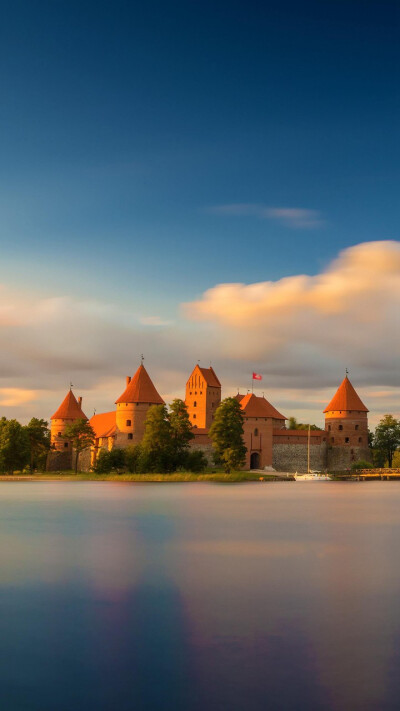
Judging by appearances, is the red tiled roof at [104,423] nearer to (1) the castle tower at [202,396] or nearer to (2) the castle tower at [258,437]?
(1) the castle tower at [202,396]

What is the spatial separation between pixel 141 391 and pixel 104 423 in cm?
1046

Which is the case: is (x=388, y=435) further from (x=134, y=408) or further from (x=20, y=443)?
(x=20, y=443)

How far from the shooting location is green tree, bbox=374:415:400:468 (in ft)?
228

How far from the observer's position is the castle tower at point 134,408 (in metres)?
57.8

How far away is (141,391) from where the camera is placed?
5869 centimetres

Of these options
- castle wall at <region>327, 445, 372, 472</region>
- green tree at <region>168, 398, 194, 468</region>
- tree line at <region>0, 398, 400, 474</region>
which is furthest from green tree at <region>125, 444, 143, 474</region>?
castle wall at <region>327, 445, 372, 472</region>

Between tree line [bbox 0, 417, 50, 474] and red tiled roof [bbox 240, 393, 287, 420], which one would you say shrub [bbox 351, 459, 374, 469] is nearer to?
red tiled roof [bbox 240, 393, 287, 420]

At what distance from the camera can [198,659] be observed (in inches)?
267

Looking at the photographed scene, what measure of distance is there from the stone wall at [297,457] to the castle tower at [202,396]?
7.42m

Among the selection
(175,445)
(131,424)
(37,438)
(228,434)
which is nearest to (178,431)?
(175,445)

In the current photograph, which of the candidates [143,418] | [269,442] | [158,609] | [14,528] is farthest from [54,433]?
[158,609]

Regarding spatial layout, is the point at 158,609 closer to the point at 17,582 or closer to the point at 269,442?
the point at 17,582

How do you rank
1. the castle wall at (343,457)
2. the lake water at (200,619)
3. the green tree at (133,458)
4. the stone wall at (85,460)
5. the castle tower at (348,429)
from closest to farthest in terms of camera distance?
the lake water at (200,619) → the green tree at (133,458) → the stone wall at (85,460) → the castle wall at (343,457) → the castle tower at (348,429)

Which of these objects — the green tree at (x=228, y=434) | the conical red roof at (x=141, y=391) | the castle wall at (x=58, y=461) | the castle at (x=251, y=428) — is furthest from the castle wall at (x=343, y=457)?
the castle wall at (x=58, y=461)
